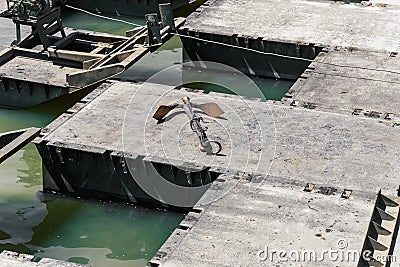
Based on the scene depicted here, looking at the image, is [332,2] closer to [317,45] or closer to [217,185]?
[317,45]

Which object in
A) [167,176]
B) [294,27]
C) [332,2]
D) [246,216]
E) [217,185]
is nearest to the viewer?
[246,216]

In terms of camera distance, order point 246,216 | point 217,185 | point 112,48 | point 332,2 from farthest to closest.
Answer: point 332,2 → point 112,48 → point 217,185 → point 246,216

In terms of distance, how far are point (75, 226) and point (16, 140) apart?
134 centimetres

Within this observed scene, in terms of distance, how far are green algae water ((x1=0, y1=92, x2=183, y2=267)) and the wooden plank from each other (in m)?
1.04

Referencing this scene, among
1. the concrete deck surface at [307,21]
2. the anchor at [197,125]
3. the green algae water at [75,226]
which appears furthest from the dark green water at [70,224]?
the concrete deck surface at [307,21]

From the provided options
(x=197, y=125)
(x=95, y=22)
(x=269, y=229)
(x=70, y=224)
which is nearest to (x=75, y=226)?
(x=70, y=224)

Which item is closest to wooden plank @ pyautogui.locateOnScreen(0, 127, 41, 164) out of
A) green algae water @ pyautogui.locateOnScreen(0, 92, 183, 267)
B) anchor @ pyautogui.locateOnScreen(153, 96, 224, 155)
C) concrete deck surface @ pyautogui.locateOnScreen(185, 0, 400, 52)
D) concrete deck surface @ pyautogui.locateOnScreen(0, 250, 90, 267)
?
green algae water @ pyautogui.locateOnScreen(0, 92, 183, 267)

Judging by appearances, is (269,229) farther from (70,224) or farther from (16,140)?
(16,140)

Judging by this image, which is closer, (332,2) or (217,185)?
(217,185)

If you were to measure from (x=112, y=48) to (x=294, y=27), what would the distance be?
3.41 metres

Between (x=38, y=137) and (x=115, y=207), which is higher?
→ (x=38, y=137)

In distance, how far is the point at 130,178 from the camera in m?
12.1

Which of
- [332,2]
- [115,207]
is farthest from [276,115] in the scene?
[332,2]

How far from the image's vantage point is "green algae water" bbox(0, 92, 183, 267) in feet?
37.1
